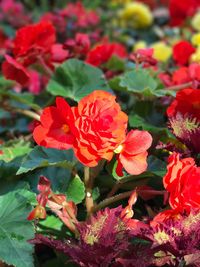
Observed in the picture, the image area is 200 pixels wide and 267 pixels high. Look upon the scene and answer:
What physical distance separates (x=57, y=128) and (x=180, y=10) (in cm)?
160

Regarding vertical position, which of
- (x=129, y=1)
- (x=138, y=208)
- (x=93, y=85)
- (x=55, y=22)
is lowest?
(x=129, y=1)

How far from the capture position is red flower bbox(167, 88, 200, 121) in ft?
4.08

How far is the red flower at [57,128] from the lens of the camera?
1079 millimetres

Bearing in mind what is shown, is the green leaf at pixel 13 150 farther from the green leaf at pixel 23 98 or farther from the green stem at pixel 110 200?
the green stem at pixel 110 200

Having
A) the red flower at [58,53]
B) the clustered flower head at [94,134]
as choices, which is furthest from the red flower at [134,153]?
the red flower at [58,53]

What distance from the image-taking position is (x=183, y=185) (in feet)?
3.35

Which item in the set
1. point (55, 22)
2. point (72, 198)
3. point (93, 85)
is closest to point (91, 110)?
point (72, 198)

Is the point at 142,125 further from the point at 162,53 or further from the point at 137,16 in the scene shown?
the point at 137,16

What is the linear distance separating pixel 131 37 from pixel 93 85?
1.59 m

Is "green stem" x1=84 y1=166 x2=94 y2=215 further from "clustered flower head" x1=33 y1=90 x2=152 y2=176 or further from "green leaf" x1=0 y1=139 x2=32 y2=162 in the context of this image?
"green leaf" x1=0 y1=139 x2=32 y2=162

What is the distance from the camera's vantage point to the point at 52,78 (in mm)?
1552

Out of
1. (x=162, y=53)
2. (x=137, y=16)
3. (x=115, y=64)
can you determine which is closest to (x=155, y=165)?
(x=115, y=64)

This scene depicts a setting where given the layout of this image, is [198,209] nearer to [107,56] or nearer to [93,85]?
[93,85]

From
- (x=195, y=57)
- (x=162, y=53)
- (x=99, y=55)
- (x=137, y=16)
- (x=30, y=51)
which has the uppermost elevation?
(x=30, y=51)
